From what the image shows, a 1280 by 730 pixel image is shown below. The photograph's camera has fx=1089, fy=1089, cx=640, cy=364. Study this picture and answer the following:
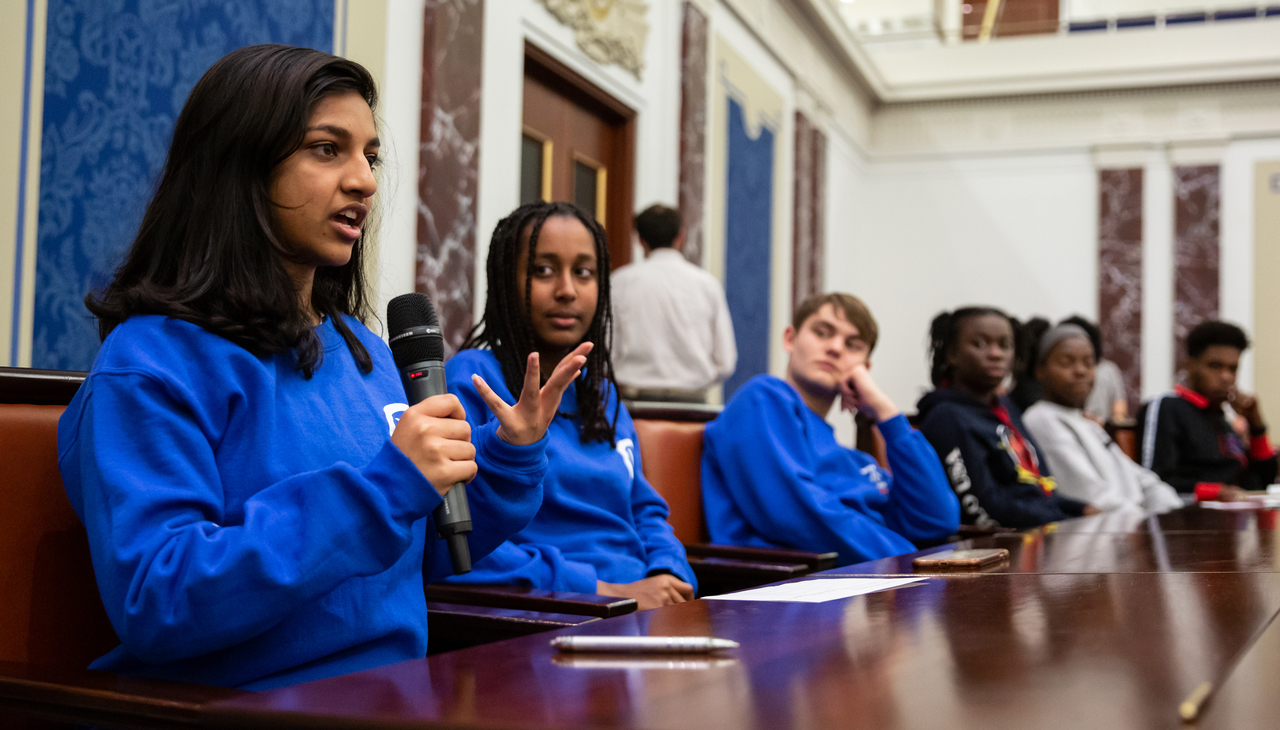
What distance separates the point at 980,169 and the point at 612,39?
543 centimetres

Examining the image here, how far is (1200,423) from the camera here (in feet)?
14.9

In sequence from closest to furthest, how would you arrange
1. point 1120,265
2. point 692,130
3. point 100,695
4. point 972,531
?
1. point 100,695
2. point 972,531
3. point 692,130
4. point 1120,265

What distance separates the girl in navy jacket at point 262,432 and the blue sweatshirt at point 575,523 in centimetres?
41

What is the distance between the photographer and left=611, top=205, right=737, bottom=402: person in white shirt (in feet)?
14.1

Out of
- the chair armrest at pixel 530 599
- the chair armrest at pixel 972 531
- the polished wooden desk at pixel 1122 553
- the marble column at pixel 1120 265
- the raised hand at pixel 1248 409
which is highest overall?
the marble column at pixel 1120 265

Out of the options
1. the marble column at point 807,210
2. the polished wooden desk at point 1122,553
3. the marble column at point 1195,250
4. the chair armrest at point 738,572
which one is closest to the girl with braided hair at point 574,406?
the chair armrest at point 738,572

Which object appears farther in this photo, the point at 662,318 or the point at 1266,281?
the point at 1266,281

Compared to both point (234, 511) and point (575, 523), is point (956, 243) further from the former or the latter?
point (234, 511)

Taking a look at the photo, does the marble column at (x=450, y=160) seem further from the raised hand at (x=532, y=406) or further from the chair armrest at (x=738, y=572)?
the raised hand at (x=532, y=406)

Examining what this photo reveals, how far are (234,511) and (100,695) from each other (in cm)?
22

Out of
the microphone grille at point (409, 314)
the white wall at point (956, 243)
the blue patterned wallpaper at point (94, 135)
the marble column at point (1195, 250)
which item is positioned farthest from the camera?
the white wall at point (956, 243)

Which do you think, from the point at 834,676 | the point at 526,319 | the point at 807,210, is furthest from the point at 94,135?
the point at 807,210

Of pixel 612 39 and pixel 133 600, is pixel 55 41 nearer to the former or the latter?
pixel 133 600

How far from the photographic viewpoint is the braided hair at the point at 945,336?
10.6 ft
